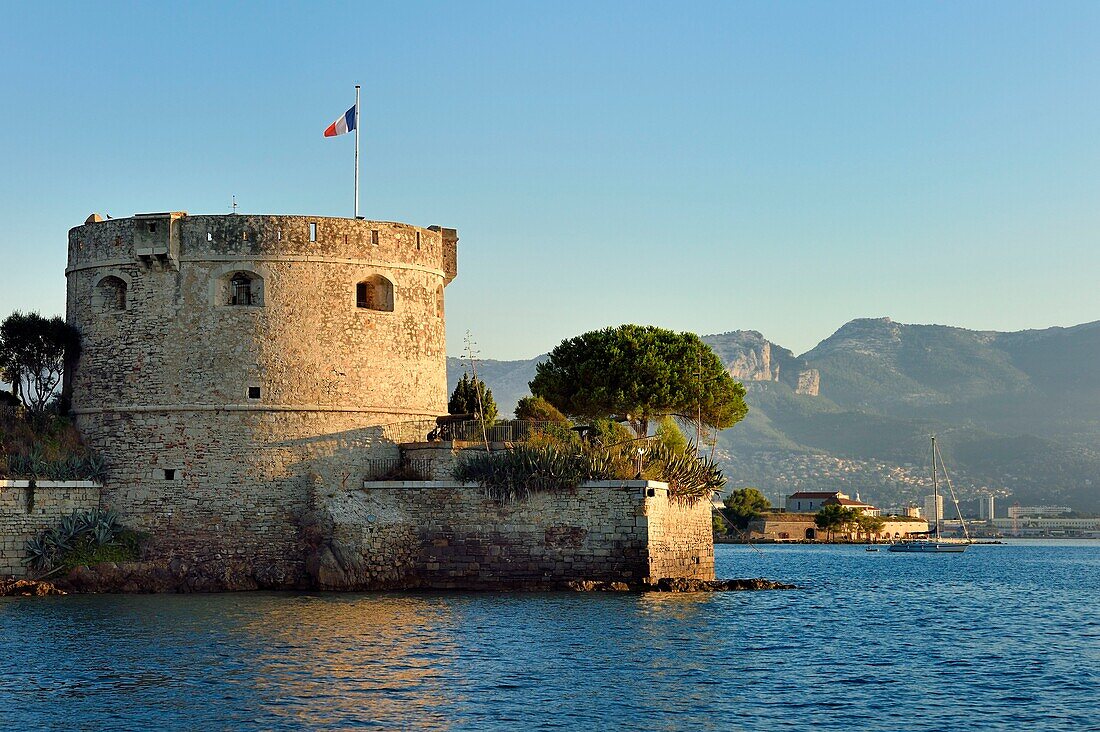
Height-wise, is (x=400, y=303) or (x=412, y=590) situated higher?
(x=400, y=303)

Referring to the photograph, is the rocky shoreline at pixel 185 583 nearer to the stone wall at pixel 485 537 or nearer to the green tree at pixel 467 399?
the stone wall at pixel 485 537

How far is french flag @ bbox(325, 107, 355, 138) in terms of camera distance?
3409 centimetres

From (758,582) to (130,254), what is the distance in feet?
60.1

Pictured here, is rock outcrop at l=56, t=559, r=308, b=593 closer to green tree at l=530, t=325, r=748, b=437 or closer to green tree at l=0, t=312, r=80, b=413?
green tree at l=0, t=312, r=80, b=413

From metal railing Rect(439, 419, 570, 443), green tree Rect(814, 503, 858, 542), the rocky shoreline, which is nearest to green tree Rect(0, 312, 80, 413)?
the rocky shoreline

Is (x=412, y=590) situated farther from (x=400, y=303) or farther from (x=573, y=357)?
(x=573, y=357)

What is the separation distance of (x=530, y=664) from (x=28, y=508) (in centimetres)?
1484

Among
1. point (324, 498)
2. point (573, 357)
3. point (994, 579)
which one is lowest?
point (994, 579)

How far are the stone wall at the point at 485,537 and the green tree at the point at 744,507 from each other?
8181 centimetres

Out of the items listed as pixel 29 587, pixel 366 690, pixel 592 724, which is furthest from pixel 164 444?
pixel 592 724

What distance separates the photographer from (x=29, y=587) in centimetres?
3070

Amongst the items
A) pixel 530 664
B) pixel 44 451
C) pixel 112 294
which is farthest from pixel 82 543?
pixel 530 664

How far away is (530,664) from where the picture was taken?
22219 millimetres

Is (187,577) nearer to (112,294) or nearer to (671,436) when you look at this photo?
(112,294)
